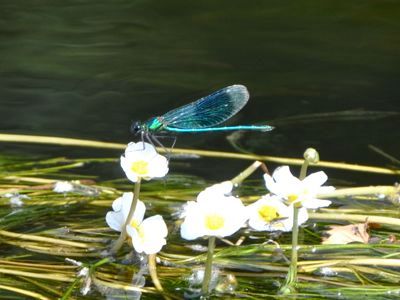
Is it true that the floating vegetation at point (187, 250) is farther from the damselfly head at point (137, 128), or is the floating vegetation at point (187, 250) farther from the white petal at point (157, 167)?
the damselfly head at point (137, 128)

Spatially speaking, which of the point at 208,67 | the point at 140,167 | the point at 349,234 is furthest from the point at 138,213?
the point at 208,67

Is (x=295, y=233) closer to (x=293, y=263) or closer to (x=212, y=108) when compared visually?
(x=293, y=263)

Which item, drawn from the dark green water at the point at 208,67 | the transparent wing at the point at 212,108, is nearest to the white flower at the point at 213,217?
the transparent wing at the point at 212,108

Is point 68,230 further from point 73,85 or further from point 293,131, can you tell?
point 73,85

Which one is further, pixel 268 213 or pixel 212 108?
pixel 212 108

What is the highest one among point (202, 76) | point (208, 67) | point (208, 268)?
point (208, 67)

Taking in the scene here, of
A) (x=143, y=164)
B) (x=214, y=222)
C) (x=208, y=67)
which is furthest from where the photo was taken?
(x=208, y=67)

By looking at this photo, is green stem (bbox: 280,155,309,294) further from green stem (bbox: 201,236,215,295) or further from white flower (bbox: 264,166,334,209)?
green stem (bbox: 201,236,215,295)
